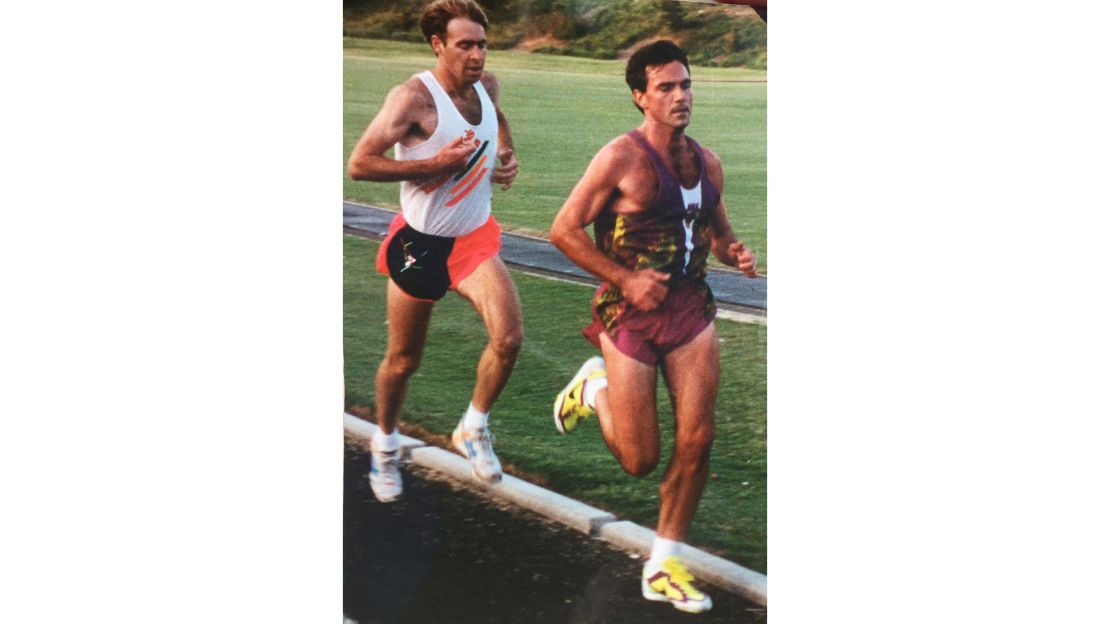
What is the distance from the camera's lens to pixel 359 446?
500 cm

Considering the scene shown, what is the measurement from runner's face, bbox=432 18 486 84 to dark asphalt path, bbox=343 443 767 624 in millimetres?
1442

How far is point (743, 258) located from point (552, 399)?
94cm

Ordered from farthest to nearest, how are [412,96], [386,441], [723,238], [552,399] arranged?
[723,238] → [552,399] → [386,441] → [412,96]

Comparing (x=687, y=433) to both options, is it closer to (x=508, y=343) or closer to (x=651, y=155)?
(x=508, y=343)

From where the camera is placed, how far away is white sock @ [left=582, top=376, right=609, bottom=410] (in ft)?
16.9

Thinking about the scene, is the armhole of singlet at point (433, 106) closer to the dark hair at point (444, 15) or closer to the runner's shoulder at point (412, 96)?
the runner's shoulder at point (412, 96)

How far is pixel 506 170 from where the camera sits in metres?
5.06

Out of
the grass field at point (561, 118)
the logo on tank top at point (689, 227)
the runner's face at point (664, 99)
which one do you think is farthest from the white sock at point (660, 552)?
the runner's face at point (664, 99)

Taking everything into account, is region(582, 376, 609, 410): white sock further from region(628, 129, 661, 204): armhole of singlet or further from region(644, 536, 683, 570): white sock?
region(628, 129, 661, 204): armhole of singlet

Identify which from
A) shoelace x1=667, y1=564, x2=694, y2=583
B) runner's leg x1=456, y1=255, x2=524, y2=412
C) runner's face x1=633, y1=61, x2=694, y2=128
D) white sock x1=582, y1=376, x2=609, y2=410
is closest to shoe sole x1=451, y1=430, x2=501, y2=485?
runner's leg x1=456, y1=255, x2=524, y2=412

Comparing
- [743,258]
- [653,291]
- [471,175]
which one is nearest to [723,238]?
[743,258]

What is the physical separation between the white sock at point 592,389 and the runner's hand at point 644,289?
0.32 metres

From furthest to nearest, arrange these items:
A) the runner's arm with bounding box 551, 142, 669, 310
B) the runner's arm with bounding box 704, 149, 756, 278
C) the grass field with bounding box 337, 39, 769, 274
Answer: the runner's arm with bounding box 704, 149, 756, 278
the runner's arm with bounding box 551, 142, 669, 310
the grass field with bounding box 337, 39, 769, 274

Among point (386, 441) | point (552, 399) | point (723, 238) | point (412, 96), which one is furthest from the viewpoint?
point (723, 238)
